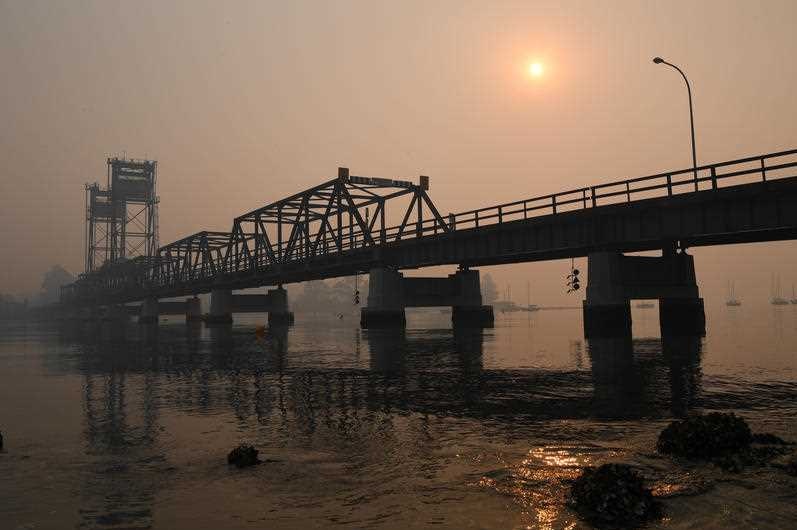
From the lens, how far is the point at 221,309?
93.9 meters

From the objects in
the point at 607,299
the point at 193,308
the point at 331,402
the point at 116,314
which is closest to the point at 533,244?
the point at 607,299

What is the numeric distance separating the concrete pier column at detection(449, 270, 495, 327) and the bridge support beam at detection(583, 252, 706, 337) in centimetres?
2061

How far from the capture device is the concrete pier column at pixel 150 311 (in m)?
125

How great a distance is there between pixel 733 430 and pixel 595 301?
1157 inches

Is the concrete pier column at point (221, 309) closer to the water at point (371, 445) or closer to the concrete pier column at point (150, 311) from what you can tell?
the concrete pier column at point (150, 311)

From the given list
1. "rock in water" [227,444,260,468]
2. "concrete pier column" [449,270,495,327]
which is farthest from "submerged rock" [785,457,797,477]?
"concrete pier column" [449,270,495,327]

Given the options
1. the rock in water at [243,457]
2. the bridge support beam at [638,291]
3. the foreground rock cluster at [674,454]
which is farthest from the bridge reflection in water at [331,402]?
the bridge support beam at [638,291]

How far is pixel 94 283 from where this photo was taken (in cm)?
15738

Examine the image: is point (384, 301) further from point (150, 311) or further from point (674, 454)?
point (150, 311)

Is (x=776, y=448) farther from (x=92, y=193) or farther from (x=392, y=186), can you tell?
(x=92, y=193)

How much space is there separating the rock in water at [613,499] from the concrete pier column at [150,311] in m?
128

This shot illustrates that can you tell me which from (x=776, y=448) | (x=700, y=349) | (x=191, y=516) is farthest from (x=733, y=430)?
(x=700, y=349)

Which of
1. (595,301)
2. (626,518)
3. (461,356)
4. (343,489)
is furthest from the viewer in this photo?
(595,301)

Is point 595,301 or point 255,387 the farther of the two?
point 595,301
